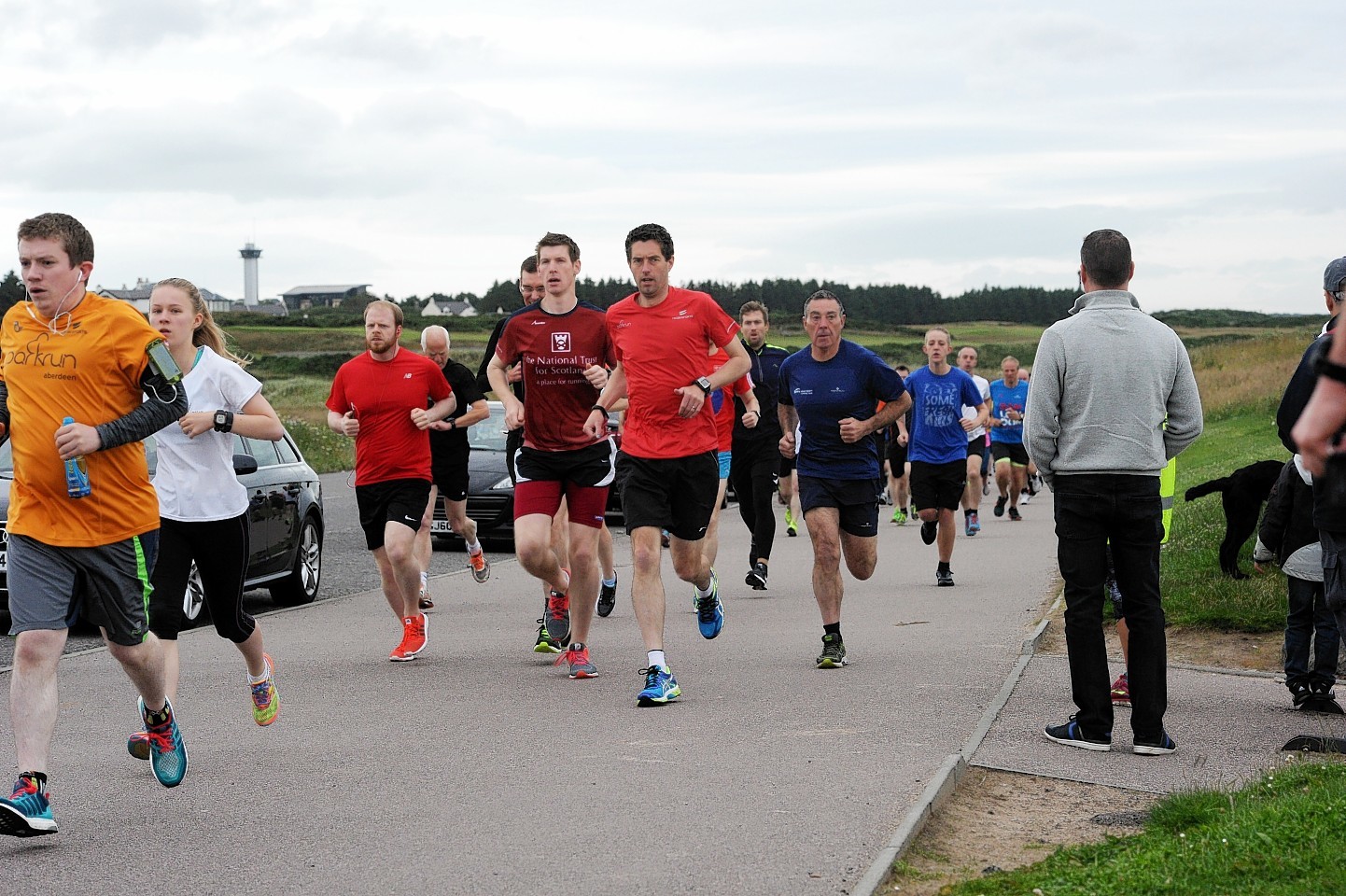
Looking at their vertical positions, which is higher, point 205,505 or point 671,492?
point 205,505

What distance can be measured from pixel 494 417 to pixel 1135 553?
44.4ft

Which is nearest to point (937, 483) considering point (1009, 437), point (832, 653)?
point (832, 653)

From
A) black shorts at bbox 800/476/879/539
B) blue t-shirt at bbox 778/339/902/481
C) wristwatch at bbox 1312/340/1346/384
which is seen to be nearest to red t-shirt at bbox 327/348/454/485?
blue t-shirt at bbox 778/339/902/481

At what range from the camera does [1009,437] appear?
21.7 metres

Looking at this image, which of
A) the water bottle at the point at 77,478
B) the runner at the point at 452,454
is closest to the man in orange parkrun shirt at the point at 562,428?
the runner at the point at 452,454

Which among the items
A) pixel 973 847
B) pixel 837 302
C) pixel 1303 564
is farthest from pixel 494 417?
pixel 973 847

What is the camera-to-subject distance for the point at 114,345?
19.0 feet

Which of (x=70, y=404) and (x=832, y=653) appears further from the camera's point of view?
(x=832, y=653)

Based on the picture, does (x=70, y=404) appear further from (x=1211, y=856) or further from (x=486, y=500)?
(x=486, y=500)

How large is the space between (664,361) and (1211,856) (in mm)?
4399

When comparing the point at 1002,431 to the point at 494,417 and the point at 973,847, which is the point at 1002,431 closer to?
the point at 494,417

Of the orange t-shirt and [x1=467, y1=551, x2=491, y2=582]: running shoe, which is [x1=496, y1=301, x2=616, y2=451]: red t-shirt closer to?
the orange t-shirt

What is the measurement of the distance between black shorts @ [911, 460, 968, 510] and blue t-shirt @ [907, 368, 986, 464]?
0.06m

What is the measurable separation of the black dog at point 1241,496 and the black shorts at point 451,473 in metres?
5.61
